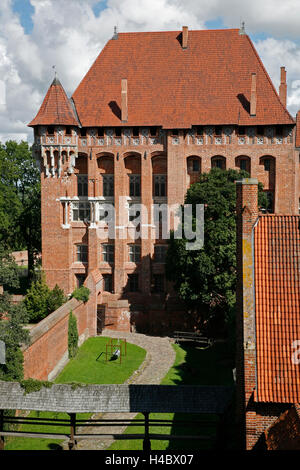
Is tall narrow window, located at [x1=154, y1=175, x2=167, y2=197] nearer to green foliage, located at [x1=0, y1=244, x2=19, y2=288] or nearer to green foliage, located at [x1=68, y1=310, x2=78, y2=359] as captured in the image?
green foliage, located at [x1=68, y1=310, x2=78, y2=359]

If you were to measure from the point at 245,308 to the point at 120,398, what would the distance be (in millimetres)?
4747

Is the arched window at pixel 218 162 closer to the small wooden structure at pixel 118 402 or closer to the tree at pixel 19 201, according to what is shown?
the tree at pixel 19 201

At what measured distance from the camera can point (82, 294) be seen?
3297 centimetres

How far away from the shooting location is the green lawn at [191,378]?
18.3 meters

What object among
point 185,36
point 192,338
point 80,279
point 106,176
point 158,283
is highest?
point 185,36

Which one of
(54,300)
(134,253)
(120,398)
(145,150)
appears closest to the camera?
(120,398)

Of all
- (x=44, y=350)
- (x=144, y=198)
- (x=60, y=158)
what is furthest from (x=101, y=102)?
(x=44, y=350)

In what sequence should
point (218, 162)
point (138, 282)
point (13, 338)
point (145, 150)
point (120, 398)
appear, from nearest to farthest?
point (120, 398) → point (13, 338) → point (145, 150) → point (218, 162) → point (138, 282)

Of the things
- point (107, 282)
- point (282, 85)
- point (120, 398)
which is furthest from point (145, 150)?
point (120, 398)

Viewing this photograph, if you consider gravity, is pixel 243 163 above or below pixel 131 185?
above

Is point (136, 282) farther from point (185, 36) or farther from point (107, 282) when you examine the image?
point (185, 36)

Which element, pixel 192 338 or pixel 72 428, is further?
pixel 192 338

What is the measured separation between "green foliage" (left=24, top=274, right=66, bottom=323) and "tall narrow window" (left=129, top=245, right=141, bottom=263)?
6568 millimetres

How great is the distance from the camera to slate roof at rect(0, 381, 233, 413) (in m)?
14.6
